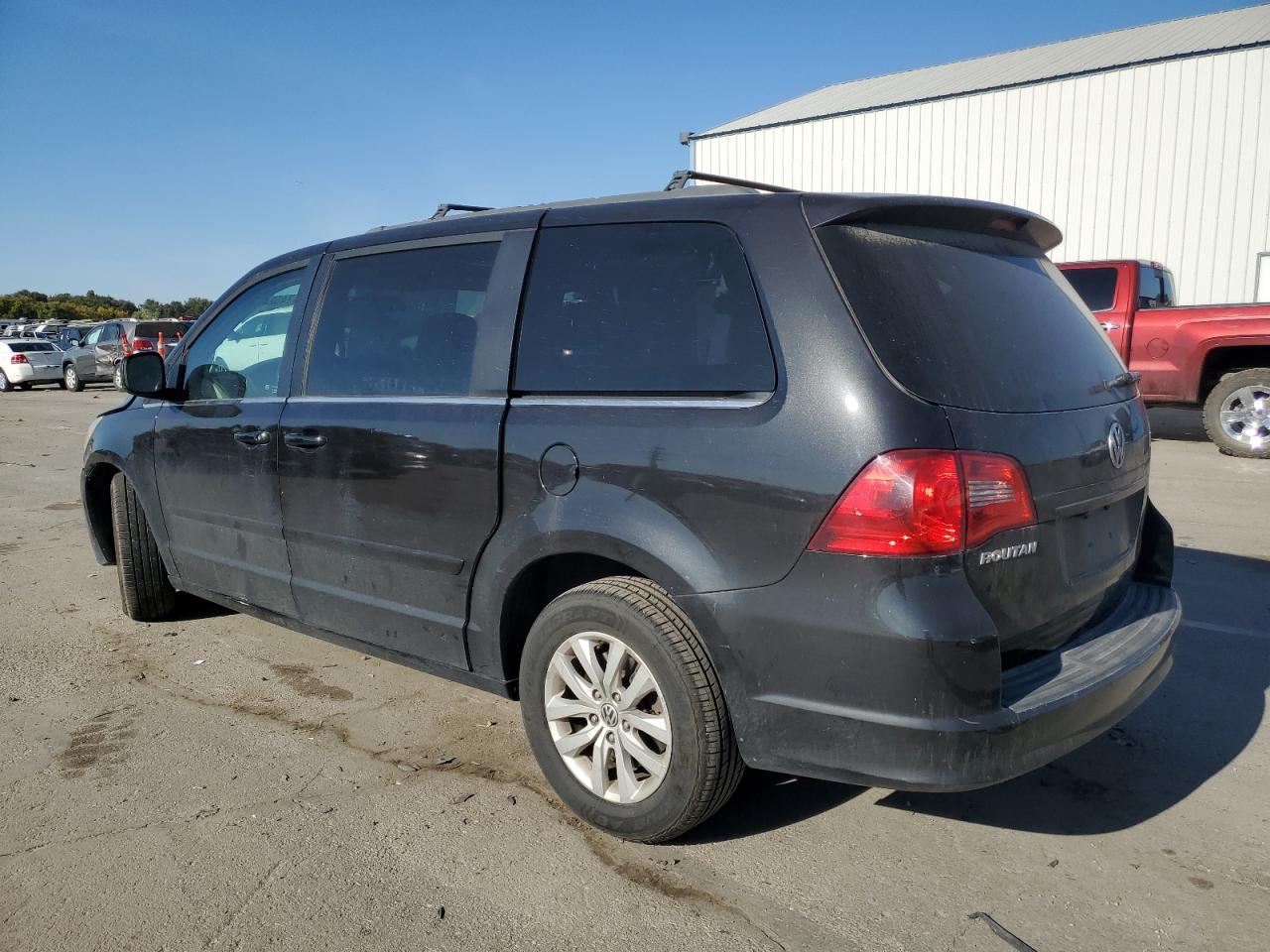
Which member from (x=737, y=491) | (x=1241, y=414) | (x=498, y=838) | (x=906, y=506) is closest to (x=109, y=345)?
(x=1241, y=414)

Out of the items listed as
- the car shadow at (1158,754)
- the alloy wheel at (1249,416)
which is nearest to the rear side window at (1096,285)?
the alloy wheel at (1249,416)

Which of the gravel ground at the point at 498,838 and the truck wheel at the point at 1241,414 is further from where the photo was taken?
the truck wheel at the point at 1241,414

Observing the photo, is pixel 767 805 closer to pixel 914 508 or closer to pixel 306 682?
pixel 914 508

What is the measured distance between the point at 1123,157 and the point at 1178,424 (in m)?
8.02

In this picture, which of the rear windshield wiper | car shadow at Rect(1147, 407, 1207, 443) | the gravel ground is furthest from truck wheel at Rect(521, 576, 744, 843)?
car shadow at Rect(1147, 407, 1207, 443)

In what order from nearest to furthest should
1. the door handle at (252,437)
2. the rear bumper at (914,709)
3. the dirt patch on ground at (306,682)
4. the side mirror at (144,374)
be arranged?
the rear bumper at (914,709) → the door handle at (252,437) → the dirt patch on ground at (306,682) → the side mirror at (144,374)

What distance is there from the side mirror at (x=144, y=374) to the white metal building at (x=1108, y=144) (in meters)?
13.0

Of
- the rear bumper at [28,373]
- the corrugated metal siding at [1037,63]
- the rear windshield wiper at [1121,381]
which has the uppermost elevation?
the corrugated metal siding at [1037,63]

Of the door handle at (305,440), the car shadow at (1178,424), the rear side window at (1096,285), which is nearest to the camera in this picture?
the door handle at (305,440)

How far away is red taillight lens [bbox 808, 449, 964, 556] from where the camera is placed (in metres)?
2.30

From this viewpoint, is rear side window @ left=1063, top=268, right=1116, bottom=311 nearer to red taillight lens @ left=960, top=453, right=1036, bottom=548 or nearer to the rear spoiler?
the rear spoiler

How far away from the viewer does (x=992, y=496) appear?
239 centimetres

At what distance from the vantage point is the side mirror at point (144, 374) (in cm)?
443

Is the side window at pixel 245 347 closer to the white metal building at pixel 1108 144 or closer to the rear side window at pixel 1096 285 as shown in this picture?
the rear side window at pixel 1096 285
